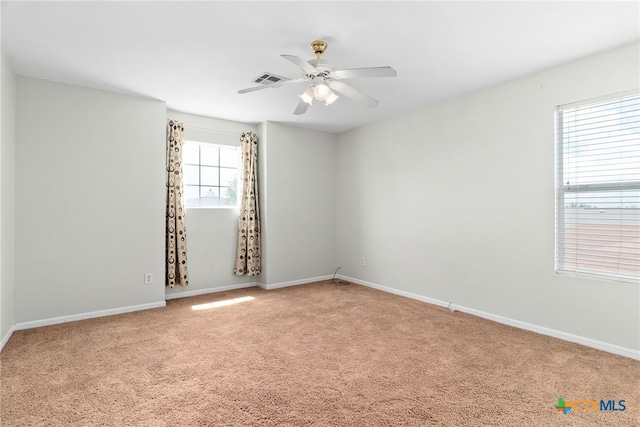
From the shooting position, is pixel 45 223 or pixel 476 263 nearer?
pixel 45 223

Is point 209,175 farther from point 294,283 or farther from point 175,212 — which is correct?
point 294,283

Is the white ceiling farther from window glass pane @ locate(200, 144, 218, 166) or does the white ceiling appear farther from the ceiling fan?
window glass pane @ locate(200, 144, 218, 166)

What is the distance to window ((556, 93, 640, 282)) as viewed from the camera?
266 cm

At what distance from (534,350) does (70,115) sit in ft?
16.2

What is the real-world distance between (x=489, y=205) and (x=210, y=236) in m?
3.59

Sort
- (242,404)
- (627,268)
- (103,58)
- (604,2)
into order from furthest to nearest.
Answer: (103,58) < (627,268) < (604,2) < (242,404)

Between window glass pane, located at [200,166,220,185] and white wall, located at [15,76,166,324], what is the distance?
79 centimetres

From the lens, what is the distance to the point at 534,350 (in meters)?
2.75

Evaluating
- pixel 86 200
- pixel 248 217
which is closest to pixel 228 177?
pixel 248 217

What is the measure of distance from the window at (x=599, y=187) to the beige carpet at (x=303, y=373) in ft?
2.50

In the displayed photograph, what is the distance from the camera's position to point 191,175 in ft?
15.5

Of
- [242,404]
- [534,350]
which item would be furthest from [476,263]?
[242,404]

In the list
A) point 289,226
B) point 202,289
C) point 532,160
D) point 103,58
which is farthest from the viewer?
point 289,226

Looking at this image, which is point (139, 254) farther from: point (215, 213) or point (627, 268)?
point (627, 268)
